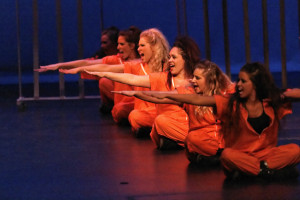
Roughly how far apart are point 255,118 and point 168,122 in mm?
1046

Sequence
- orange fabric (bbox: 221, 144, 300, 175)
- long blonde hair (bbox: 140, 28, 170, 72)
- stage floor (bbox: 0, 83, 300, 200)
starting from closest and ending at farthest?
stage floor (bbox: 0, 83, 300, 200)
orange fabric (bbox: 221, 144, 300, 175)
long blonde hair (bbox: 140, 28, 170, 72)

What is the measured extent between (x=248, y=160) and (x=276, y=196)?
0.35 meters

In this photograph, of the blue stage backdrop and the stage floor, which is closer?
the stage floor

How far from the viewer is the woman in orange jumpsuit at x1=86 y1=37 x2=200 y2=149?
4.38 metres

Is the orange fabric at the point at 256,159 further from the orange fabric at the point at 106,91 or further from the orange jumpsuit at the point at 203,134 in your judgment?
the orange fabric at the point at 106,91

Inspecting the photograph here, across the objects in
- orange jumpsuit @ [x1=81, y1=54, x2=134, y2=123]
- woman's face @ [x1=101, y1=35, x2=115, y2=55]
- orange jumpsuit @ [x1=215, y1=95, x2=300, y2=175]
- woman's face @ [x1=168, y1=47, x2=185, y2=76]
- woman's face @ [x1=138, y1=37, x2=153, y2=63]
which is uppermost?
woman's face @ [x1=101, y1=35, x2=115, y2=55]

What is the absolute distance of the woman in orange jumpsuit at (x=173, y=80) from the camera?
14.4ft

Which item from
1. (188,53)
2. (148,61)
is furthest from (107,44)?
(188,53)

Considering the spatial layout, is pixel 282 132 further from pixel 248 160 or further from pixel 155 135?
pixel 248 160

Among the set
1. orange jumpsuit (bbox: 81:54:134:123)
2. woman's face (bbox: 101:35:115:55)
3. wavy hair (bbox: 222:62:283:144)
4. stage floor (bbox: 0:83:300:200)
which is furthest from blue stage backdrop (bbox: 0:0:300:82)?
wavy hair (bbox: 222:62:283:144)

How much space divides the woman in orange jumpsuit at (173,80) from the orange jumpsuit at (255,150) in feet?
2.91

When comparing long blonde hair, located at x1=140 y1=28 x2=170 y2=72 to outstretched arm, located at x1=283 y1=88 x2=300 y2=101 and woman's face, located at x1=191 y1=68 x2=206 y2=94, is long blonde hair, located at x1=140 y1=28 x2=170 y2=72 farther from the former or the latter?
outstretched arm, located at x1=283 y1=88 x2=300 y2=101

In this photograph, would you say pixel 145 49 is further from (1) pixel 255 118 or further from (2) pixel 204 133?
(1) pixel 255 118

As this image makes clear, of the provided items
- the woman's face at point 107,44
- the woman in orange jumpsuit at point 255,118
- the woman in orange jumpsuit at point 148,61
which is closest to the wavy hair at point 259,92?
the woman in orange jumpsuit at point 255,118
